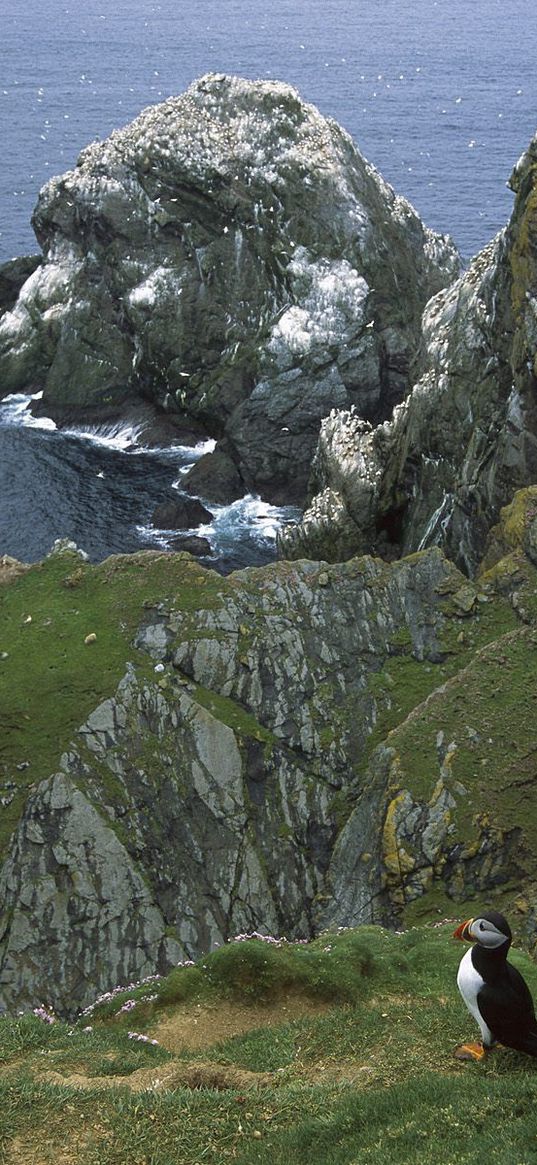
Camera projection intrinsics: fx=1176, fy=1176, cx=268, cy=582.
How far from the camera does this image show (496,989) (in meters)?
19.7

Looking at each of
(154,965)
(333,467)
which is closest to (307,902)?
(154,965)

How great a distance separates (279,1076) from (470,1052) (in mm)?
3892

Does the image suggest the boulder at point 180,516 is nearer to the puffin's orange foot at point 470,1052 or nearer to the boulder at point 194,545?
the boulder at point 194,545

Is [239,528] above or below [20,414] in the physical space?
below

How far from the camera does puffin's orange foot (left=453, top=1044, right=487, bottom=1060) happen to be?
20828 millimetres

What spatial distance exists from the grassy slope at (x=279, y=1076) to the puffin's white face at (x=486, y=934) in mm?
2157

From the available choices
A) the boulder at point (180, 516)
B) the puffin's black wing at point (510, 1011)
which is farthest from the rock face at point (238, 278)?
the puffin's black wing at point (510, 1011)

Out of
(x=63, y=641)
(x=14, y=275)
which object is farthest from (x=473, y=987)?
(x=14, y=275)

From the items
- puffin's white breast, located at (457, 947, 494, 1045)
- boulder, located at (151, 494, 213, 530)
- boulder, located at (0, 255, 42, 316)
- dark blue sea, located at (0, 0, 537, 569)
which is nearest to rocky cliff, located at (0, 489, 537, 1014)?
puffin's white breast, located at (457, 947, 494, 1045)

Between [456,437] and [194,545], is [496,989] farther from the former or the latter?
[194,545]

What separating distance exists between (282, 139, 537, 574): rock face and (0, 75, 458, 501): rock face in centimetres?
1267

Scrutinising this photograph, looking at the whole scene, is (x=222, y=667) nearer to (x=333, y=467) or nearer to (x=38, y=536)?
(x=333, y=467)

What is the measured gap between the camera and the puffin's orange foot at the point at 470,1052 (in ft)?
68.3

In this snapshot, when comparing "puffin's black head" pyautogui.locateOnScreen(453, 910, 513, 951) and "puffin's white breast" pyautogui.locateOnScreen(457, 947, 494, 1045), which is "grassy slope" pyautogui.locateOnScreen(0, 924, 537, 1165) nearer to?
"puffin's white breast" pyautogui.locateOnScreen(457, 947, 494, 1045)
